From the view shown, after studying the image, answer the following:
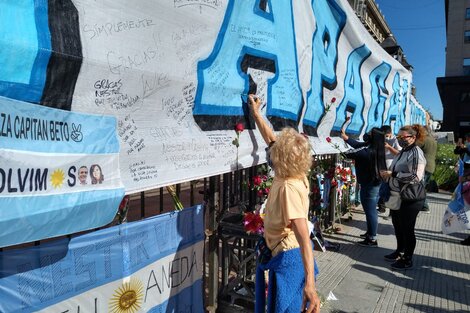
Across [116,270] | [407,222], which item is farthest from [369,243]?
[116,270]

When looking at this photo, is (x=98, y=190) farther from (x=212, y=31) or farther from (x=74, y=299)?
(x=212, y=31)

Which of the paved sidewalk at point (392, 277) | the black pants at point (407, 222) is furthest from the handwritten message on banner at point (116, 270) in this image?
the black pants at point (407, 222)

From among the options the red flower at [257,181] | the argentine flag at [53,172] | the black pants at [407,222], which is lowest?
the black pants at [407,222]

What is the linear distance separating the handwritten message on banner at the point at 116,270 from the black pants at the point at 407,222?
2778mm

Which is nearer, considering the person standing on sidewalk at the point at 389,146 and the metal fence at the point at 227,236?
the metal fence at the point at 227,236

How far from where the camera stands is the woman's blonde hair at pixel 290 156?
7.33 feet

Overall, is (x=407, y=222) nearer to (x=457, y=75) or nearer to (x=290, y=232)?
(x=290, y=232)

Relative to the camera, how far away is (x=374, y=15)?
1774 inches

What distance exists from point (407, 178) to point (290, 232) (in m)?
2.61

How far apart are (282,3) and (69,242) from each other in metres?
2.69

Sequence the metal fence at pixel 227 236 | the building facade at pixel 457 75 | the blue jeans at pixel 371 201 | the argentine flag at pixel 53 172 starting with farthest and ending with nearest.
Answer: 1. the building facade at pixel 457 75
2. the blue jeans at pixel 371 201
3. the metal fence at pixel 227 236
4. the argentine flag at pixel 53 172

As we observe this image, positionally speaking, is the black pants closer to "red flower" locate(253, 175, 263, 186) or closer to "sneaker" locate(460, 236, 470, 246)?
"sneaker" locate(460, 236, 470, 246)

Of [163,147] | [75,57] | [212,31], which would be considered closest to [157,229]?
[163,147]

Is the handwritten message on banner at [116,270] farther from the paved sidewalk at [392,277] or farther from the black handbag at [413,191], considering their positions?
the black handbag at [413,191]
